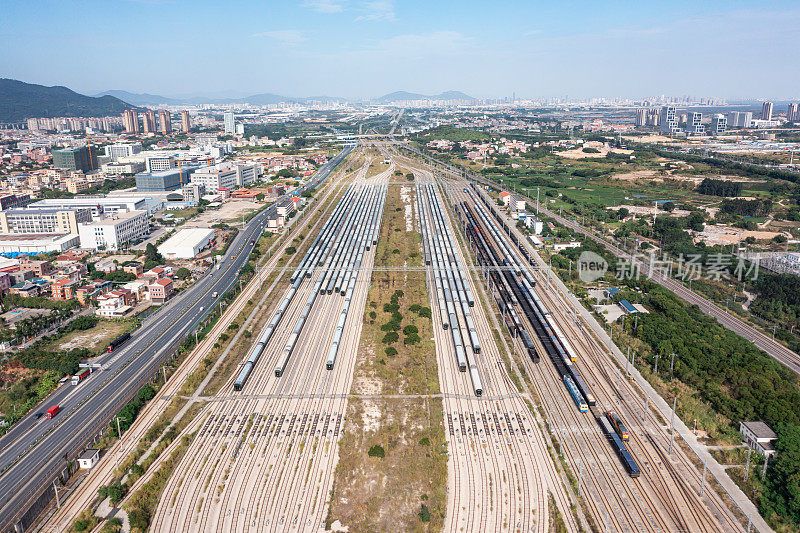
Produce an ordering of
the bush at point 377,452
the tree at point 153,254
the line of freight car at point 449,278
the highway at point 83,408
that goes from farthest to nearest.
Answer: the tree at point 153,254 < the line of freight car at point 449,278 < the bush at point 377,452 < the highway at point 83,408

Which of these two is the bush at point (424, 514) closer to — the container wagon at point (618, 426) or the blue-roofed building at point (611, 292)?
the container wagon at point (618, 426)

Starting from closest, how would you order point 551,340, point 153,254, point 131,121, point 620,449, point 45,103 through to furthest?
point 620,449, point 551,340, point 153,254, point 131,121, point 45,103

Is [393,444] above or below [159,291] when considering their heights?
below

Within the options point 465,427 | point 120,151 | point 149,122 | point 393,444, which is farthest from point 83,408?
point 149,122

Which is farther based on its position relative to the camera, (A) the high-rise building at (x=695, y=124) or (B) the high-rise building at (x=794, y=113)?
(B) the high-rise building at (x=794, y=113)

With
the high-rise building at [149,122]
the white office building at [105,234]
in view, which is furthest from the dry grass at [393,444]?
the high-rise building at [149,122]

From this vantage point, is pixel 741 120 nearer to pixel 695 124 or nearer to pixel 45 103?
pixel 695 124

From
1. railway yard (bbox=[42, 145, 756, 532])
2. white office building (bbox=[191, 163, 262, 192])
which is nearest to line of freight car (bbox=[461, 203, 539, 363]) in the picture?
railway yard (bbox=[42, 145, 756, 532])
